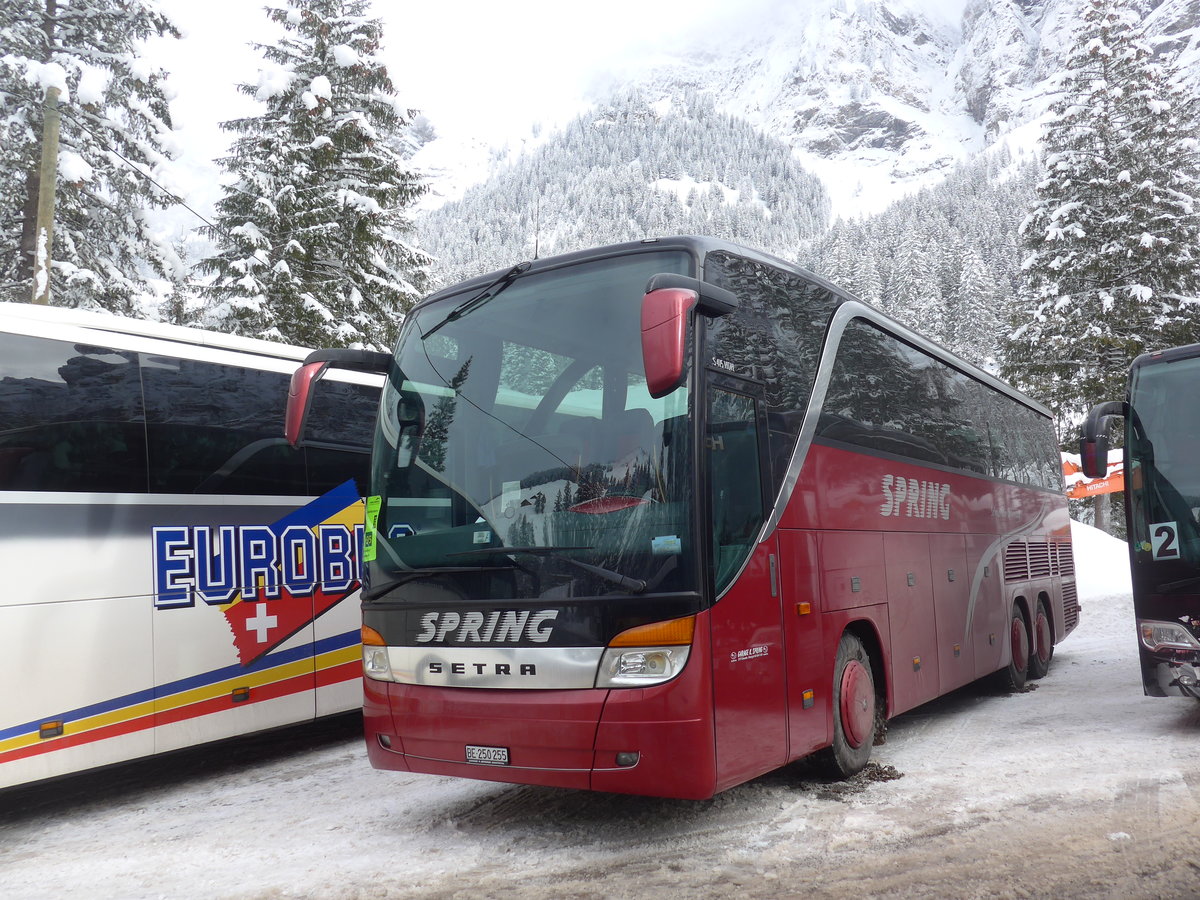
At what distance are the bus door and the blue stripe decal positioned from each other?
4360 mm

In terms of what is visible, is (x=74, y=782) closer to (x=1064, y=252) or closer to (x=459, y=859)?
(x=459, y=859)

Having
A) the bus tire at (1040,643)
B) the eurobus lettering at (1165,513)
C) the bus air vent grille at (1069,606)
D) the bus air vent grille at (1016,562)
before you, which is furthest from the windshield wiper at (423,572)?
the bus air vent grille at (1069,606)

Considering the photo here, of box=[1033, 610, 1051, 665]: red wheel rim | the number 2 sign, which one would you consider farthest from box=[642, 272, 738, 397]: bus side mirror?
box=[1033, 610, 1051, 665]: red wheel rim

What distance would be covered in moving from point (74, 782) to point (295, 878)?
4.29 metres

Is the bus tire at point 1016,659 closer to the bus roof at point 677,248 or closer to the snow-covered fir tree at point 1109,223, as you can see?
the bus roof at point 677,248

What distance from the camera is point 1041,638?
1202 cm

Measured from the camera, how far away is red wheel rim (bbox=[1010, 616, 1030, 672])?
36.1 ft

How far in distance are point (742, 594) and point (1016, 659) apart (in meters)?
6.88

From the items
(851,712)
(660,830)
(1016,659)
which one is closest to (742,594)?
(660,830)

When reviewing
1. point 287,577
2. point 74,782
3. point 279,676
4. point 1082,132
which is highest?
point 1082,132

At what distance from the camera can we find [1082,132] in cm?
2730

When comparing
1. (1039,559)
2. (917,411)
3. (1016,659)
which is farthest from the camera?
(1039,559)

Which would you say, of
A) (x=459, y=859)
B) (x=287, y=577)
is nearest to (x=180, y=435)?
(x=287, y=577)

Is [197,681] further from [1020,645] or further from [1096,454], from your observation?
[1020,645]
